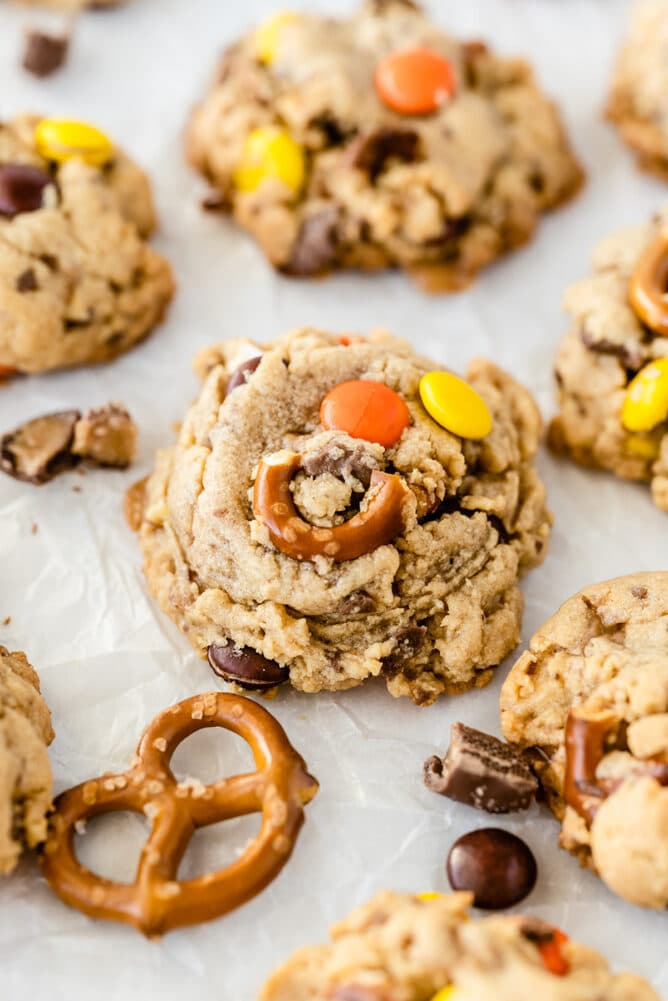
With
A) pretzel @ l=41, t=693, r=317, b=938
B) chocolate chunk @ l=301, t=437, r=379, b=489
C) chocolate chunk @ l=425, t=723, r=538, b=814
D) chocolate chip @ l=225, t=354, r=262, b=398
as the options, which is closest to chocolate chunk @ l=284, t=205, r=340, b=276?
chocolate chip @ l=225, t=354, r=262, b=398

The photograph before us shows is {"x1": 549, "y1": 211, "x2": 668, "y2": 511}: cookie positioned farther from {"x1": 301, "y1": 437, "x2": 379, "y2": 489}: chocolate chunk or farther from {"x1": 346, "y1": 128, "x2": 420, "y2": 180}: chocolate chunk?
{"x1": 301, "y1": 437, "x2": 379, "y2": 489}: chocolate chunk

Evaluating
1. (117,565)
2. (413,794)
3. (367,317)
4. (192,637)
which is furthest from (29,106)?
(413,794)

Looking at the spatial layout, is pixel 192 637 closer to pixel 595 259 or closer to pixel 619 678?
pixel 619 678

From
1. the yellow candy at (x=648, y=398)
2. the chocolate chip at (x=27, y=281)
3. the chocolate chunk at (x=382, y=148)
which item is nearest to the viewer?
the yellow candy at (x=648, y=398)

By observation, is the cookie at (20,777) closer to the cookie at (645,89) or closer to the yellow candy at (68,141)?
the yellow candy at (68,141)

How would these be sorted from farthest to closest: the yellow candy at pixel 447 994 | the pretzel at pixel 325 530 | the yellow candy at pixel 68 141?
the yellow candy at pixel 68 141
the pretzel at pixel 325 530
the yellow candy at pixel 447 994

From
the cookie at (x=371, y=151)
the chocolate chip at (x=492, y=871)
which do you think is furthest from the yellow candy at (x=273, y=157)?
the chocolate chip at (x=492, y=871)
